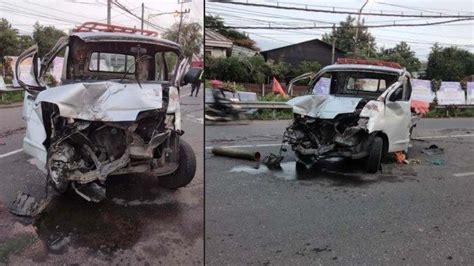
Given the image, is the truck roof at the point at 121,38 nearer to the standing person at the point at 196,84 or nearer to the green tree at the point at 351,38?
the standing person at the point at 196,84

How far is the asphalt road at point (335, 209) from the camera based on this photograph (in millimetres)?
1601

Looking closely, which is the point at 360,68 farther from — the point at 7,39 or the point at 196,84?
the point at 7,39

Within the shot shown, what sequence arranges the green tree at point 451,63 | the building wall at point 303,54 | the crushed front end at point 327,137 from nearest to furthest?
the building wall at point 303,54 → the green tree at point 451,63 → the crushed front end at point 327,137

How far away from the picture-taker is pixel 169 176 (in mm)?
1213

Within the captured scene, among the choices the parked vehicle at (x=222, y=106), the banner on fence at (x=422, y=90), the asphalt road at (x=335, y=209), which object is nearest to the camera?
the parked vehicle at (x=222, y=106)

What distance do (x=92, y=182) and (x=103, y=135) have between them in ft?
0.61

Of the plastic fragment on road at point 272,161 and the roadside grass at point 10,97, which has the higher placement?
the roadside grass at point 10,97

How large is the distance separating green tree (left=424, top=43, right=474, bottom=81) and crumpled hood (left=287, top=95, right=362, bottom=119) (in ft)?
1.42

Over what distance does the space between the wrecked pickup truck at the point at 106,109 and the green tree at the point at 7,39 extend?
0.17ft

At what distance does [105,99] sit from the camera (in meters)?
1.02

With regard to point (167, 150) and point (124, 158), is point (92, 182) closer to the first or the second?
point (124, 158)

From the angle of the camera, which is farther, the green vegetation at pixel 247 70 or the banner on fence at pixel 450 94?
the banner on fence at pixel 450 94

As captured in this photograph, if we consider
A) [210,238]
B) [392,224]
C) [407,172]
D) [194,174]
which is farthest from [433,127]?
[194,174]

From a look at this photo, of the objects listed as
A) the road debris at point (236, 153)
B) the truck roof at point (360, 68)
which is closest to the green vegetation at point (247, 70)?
the road debris at point (236, 153)
